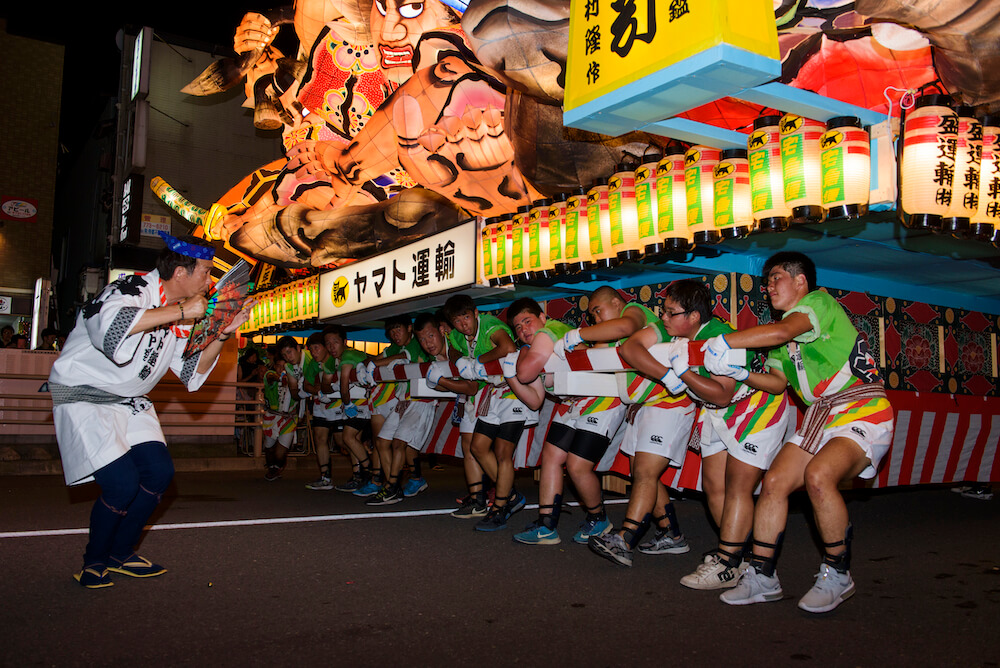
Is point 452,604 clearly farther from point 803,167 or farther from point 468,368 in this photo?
point 803,167

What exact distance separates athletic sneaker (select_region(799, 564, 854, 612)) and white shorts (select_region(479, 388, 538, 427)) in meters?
3.10

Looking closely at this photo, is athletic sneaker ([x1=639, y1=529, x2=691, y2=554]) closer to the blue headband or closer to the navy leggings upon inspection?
the navy leggings

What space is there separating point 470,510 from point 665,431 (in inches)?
102

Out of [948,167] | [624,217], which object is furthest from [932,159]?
[624,217]

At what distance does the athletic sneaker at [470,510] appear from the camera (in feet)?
21.9

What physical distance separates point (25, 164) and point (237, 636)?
28.4 metres

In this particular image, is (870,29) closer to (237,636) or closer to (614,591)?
(614,591)

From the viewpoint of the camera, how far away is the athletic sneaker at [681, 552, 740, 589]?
404 centimetres

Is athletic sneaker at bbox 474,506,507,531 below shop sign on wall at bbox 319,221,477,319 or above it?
below

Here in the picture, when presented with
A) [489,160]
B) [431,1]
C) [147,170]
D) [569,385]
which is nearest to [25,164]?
[147,170]

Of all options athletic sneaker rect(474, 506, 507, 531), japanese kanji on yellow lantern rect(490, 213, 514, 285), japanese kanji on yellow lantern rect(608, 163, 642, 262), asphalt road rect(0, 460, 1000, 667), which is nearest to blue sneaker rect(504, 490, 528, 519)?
athletic sneaker rect(474, 506, 507, 531)

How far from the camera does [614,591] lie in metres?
4.02

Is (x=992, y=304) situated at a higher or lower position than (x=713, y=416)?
higher

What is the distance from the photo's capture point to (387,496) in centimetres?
770
